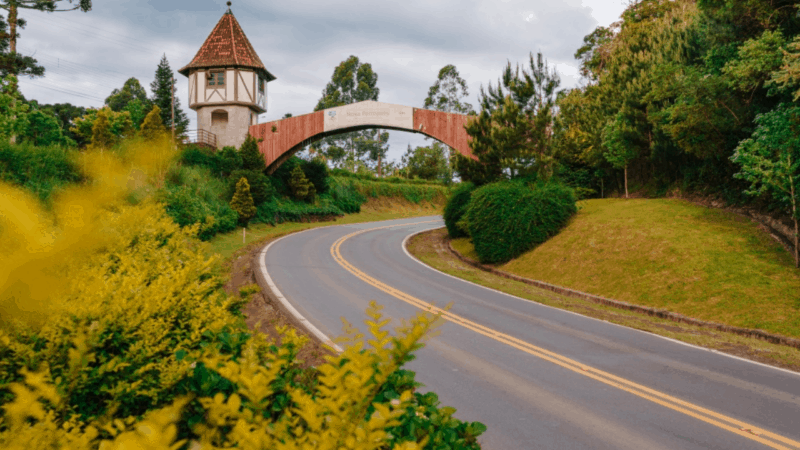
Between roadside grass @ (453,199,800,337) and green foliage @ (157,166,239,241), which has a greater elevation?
green foliage @ (157,166,239,241)

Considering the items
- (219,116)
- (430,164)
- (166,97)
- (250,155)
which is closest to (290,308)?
(250,155)

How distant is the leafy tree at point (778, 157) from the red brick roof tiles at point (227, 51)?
101 ft

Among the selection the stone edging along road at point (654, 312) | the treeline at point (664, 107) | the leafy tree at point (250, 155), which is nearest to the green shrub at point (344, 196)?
the leafy tree at point (250, 155)

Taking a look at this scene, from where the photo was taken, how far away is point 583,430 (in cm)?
543

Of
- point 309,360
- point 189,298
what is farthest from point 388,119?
point 189,298

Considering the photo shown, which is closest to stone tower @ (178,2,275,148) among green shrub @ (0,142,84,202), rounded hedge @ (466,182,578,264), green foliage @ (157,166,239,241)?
green foliage @ (157,166,239,241)

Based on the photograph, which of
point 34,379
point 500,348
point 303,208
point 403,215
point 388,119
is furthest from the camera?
point 403,215

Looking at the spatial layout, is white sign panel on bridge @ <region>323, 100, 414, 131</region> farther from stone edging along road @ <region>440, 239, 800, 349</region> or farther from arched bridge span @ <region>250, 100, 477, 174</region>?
stone edging along road @ <region>440, 239, 800, 349</region>

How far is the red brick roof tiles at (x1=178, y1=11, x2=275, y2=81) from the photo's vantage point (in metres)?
33.1

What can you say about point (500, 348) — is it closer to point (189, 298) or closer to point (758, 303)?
point (189, 298)

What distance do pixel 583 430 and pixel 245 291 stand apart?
14.3ft

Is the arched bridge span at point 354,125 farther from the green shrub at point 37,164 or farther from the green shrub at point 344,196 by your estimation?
the green shrub at point 37,164

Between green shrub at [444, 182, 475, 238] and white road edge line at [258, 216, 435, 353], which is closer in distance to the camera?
white road edge line at [258, 216, 435, 353]

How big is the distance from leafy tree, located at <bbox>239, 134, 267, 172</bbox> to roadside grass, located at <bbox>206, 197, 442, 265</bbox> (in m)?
4.60
